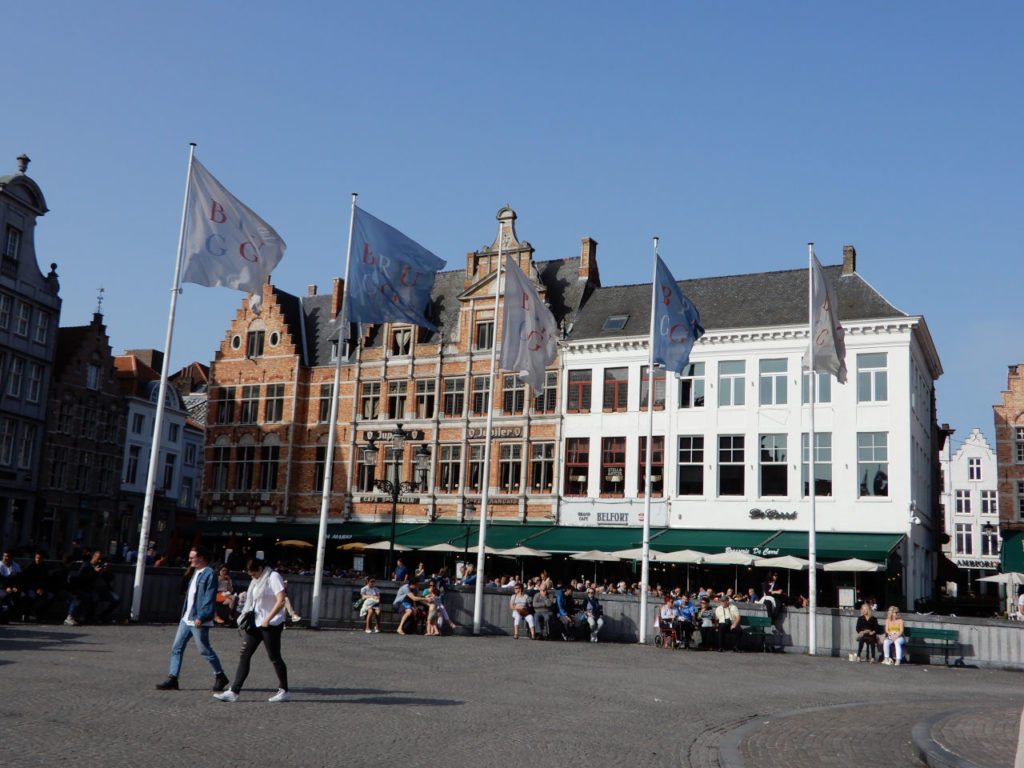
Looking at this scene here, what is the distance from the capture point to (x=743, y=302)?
39281mm

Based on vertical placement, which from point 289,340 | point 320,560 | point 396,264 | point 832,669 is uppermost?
point 289,340

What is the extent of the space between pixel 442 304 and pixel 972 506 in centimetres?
5180

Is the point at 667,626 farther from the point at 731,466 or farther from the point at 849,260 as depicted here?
the point at 849,260

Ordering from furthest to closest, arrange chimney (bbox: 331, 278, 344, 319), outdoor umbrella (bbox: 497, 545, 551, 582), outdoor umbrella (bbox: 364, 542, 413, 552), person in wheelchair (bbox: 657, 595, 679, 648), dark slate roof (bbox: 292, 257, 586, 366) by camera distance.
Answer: chimney (bbox: 331, 278, 344, 319)
dark slate roof (bbox: 292, 257, 586, 366)
outdoor umbrella (bbox: 364, 542, 413, 552)
outdoor umbrella (bbox: 497, 545, 551, 582)
person in wheelchair (bbox: 657, 595, 679, 648)

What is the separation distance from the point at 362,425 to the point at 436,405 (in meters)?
3.94

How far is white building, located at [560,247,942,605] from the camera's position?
115 ft

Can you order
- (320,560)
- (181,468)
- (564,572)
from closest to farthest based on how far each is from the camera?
(320,560), (564,572), (181,468)

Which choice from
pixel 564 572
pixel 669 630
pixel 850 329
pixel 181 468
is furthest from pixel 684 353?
pixel 181 468

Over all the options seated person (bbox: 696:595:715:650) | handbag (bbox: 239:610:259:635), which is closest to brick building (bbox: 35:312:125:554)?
seated person (bbox: 696:595:715:650)

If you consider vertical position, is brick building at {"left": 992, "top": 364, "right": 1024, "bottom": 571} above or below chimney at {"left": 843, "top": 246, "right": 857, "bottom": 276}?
below

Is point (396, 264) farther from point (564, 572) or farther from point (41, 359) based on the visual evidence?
point (41, 359)

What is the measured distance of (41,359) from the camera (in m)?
44.8

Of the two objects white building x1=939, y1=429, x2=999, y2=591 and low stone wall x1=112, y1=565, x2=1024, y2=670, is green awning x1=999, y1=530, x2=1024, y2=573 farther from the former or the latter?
white building x1=939, y1=429, x2=999, y2=591

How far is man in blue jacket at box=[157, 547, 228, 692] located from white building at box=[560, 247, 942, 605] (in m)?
25.5
